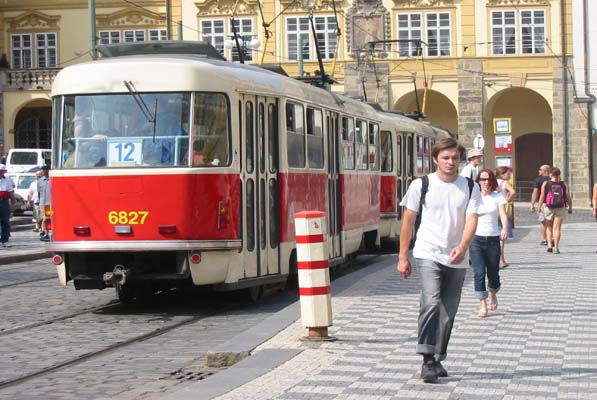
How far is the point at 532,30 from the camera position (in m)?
51.6

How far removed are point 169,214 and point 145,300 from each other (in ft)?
9.32

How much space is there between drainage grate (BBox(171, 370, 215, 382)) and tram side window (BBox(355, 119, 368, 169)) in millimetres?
11517

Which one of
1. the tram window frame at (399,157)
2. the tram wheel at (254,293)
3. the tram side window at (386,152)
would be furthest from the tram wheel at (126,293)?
the tram window frame at (399,157)

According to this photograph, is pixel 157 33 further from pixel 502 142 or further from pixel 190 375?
pixel 190 375

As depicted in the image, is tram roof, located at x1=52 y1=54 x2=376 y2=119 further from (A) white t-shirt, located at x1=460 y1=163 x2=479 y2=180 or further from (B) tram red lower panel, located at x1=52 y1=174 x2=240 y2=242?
(A) white t-shirt, located at x1=460 y1=163 x2=479 y2=180

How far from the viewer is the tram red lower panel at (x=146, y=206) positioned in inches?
558

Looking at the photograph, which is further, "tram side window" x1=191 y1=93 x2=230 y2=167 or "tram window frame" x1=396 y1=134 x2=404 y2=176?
"tram window frame" x1=396 y1=134 x2=404 y2=176

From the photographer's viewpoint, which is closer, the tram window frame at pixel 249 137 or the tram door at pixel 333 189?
the tram window frame at pixel 249 137

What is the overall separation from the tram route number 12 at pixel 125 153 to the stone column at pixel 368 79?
37934 millimetres

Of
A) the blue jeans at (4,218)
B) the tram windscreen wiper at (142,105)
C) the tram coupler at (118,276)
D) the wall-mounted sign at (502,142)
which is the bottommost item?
the tram coupler at (118,276)

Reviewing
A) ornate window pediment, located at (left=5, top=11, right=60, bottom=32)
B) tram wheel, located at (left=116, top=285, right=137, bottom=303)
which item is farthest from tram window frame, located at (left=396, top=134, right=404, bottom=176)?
ornate window pediment, located at (left=5, top=11, right=60, bottom=32)

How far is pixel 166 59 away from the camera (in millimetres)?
14656

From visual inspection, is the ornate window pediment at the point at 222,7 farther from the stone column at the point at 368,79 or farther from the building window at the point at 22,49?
the building window at the point at 22,49

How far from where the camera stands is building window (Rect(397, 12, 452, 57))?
5200cm
